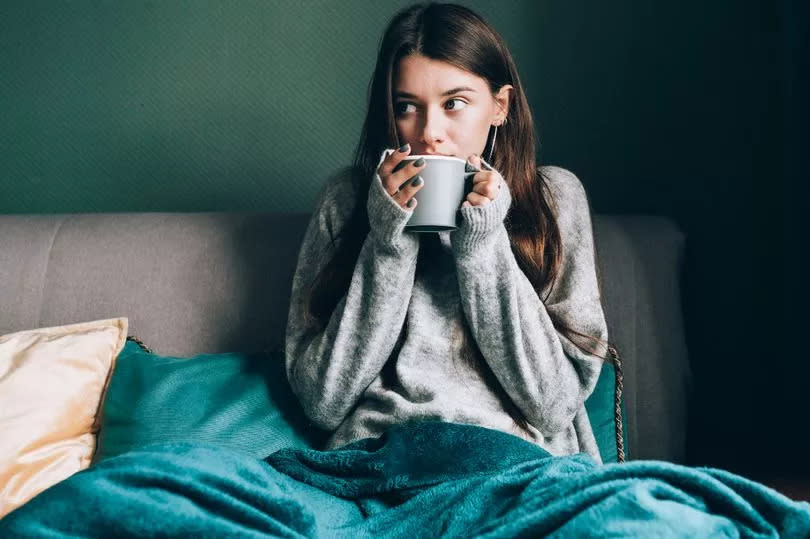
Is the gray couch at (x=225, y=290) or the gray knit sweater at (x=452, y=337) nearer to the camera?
the gray knit sweater at (x=452, y=337)

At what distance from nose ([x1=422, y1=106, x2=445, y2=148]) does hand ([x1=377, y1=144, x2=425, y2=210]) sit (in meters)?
0.10

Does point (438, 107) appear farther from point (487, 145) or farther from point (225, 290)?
point (225, 290)

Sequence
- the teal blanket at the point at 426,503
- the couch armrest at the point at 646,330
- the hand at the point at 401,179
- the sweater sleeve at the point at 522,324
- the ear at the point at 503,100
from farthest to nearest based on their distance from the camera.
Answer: the couch armrest at the point at 646,330
the ear at the point at 503,100
the sweater sleeve at the point at 522,324
the hand at the point at 401,179
the teal blanket at the point at 426,503

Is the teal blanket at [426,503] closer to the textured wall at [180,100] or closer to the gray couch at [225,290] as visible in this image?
the gray couch at [225,290]

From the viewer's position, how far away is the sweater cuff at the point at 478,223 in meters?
0.98

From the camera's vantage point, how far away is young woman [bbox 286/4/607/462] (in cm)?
105

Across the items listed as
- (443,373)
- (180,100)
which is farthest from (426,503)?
(180,100)

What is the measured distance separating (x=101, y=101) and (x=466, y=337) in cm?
104

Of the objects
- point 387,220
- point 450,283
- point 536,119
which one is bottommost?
point 450,283

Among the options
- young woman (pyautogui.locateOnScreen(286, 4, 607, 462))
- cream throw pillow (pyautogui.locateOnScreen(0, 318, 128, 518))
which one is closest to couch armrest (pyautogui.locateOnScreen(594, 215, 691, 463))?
young woman (pyautogui.locateOnScreen(286, 4, 607, 462))

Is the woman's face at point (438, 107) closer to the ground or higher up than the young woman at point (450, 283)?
higher up

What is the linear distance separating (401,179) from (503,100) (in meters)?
0.34

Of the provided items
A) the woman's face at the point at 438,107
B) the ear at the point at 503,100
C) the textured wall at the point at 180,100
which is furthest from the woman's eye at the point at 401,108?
the textured wall at the point at 180,100

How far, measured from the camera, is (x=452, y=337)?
1126 millimetres
